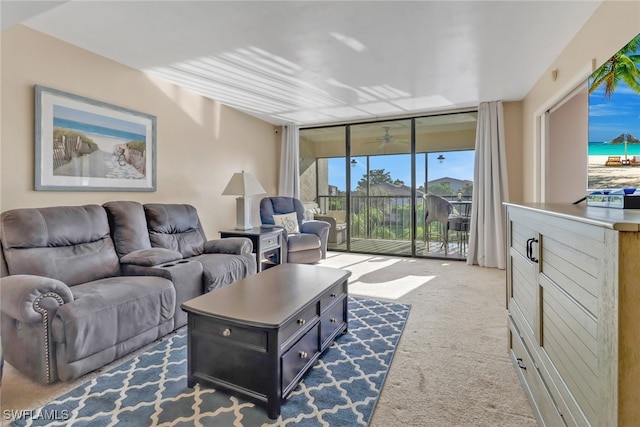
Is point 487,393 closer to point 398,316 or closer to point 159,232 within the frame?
point 398,316

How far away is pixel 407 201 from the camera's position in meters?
5.45

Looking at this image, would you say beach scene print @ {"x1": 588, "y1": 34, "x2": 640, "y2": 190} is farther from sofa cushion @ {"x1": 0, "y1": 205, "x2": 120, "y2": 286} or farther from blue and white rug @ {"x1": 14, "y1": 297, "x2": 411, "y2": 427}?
sofa cushion @ {"x1": 0, "y1": 205, "x2": 120, "y2": 286}

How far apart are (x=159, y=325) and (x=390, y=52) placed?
294cm

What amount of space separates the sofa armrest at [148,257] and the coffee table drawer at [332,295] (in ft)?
4.55

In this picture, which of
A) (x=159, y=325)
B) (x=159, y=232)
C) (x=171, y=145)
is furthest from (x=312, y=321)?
(x=171, y=145)

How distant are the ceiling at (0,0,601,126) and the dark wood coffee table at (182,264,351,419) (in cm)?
173

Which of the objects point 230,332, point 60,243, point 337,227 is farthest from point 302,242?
point 230,332

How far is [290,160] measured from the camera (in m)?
5.75

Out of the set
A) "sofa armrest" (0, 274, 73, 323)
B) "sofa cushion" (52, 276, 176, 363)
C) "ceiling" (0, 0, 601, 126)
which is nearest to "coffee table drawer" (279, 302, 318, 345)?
"sofa cushion" (52, 276, 176, 363)

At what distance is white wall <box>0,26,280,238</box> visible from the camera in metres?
2.37

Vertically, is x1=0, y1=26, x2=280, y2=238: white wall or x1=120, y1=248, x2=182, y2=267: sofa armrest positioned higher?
x1=0, y1=26, x2=280, y2=238: white wall

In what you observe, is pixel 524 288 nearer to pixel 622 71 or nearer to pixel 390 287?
pixel 622 71

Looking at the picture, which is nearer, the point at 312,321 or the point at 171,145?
the point at 312,321

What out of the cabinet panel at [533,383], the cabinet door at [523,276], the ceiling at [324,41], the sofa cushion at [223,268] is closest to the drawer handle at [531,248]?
the cabinet door at [523,276]
